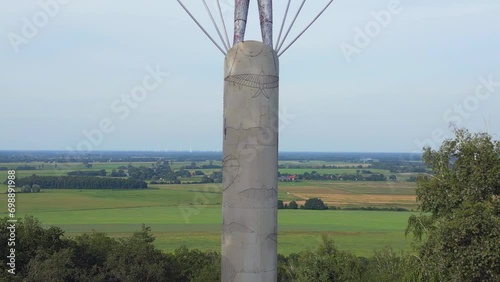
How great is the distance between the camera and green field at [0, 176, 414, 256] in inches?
1252

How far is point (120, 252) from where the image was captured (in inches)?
560

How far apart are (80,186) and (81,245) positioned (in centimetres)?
4501

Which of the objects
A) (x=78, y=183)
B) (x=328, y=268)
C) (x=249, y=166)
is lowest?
(x=78, y=183)

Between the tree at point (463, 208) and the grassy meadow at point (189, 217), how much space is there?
14820mm

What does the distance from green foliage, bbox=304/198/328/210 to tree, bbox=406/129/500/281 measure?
39429 mm

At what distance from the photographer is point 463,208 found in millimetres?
9414

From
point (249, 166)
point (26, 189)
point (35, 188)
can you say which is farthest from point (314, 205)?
point (249, 166)

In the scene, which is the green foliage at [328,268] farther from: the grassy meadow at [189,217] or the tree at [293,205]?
the tree at [293,205]

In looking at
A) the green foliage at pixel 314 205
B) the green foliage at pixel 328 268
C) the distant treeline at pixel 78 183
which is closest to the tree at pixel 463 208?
the green foliage at pixel 328 268

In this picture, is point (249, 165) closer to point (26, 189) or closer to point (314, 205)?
point (314, 205)

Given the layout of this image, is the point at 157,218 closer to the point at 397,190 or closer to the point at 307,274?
the point at 307,274

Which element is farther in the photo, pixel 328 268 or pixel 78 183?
pixel 78 183

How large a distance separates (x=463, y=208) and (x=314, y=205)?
42.1 m

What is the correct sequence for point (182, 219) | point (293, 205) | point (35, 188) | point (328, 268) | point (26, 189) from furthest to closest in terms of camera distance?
point (293, 205) < point (35, 188) < point (26, 189) < point (182, 219) < point (328, 268)
